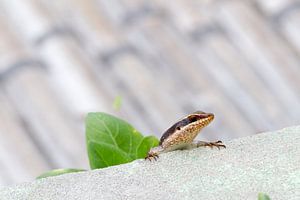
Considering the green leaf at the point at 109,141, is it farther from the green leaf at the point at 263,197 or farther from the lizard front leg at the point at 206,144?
the green leaf at the point at 263,197

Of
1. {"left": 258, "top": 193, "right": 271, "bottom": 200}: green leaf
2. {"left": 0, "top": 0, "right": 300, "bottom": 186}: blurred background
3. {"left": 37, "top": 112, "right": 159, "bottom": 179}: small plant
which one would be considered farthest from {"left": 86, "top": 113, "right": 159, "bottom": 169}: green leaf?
{"left": 0, "top": 0, "right": 300, "bottom": 186}: blurred background

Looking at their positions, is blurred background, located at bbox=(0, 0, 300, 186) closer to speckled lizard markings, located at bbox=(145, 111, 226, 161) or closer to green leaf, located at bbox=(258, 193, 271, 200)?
speckled lizard markings, located at bbox=(145, 111, 226, 161)

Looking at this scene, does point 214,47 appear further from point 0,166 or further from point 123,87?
point 0,166

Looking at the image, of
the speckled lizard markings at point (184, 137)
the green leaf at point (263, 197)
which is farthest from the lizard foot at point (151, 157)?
the green leaf at point (263, 197)

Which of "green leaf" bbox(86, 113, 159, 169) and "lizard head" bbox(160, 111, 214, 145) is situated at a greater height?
"green leaf" bbox(86, 113, 159, 169)

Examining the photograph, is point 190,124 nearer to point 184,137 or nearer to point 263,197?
point 184,137

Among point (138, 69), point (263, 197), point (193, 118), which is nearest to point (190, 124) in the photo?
point (193, 118)

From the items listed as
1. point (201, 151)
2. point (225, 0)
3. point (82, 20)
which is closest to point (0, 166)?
point (82, 20)
